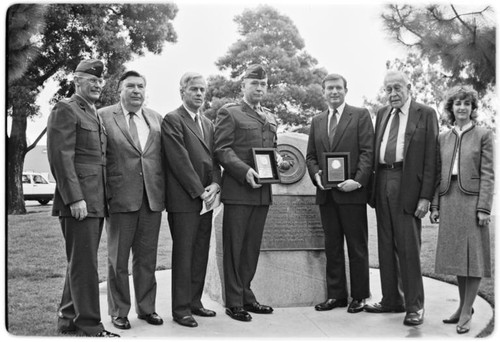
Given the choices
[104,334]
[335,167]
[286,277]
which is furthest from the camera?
[286,277]

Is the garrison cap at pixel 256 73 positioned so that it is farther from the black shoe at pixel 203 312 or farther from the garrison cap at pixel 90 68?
the black shoe at pixel 203 312

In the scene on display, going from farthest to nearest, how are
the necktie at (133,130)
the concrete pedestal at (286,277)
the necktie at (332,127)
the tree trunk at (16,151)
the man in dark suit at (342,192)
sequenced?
the tree trunk at (16,151), the concrete pedestal at (286,277), the necktie at (332,127), the man in dark suit at (342,192), the necktie at (133,130)

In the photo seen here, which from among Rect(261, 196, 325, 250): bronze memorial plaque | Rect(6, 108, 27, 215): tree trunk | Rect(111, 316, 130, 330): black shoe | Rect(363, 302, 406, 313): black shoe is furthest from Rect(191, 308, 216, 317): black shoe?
Rect(6, 108, 27, 215): tree trunk

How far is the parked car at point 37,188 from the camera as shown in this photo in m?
15.3

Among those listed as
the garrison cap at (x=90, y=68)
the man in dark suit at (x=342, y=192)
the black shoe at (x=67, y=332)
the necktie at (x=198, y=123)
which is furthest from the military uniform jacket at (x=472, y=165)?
the black shoe at (x=67, y=332)

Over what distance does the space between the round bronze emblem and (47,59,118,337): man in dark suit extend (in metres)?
1.89

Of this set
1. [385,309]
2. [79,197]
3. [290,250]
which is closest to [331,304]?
[385,309]

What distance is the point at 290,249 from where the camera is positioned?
5.29 metres

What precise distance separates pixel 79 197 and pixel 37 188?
12587mm

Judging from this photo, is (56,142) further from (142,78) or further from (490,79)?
(490,79)

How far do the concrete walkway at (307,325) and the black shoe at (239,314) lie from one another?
0.15 feet

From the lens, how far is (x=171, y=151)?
176 inches

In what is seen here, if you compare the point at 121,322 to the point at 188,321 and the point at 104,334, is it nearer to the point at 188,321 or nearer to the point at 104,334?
the point at 104,334

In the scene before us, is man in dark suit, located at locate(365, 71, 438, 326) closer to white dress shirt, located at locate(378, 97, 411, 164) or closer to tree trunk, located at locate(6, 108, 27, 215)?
white dress shirt, located at locate(378, 97, 411, 164)
